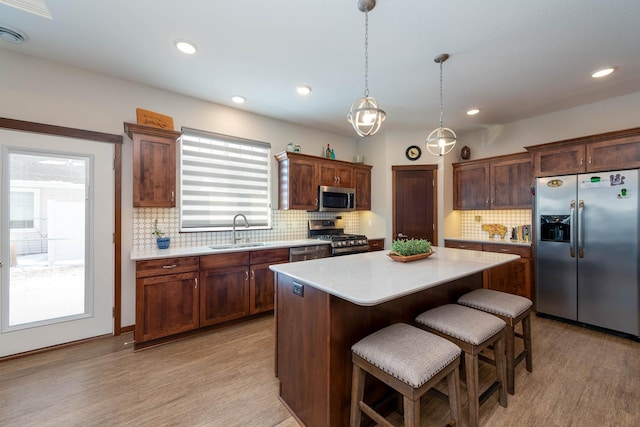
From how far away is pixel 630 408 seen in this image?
1828 mm

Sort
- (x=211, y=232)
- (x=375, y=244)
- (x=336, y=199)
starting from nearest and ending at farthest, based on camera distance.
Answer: (x=211, y=232)
(x=336, y=199)
(x=375, y=244)

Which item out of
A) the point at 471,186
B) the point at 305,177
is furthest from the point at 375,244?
the point at 471,186

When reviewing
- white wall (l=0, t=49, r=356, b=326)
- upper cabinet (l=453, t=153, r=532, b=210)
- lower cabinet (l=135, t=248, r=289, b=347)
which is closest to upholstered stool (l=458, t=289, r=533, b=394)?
lower cabinet (l=135, t=248, r=289, b=347)

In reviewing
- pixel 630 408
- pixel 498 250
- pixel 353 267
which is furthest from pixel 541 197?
pixel 353 267

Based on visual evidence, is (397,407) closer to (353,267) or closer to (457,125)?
(353,267)

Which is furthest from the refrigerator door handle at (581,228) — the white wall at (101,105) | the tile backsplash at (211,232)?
the white wall at (101,105)

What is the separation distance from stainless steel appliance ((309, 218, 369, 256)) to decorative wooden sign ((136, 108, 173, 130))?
A: 252cm

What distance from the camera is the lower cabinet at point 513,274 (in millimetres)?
3693

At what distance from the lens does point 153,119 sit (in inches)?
120

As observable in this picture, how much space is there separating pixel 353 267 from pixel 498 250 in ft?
10.0

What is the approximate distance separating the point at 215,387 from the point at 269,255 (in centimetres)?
159

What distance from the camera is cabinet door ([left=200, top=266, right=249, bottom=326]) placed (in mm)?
2957

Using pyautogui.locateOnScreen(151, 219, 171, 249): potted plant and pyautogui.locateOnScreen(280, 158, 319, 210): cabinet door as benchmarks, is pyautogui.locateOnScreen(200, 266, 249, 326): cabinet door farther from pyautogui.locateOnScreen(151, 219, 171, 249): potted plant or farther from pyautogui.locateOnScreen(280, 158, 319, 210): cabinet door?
pyautogui.locateOnScreen(280, 158, 319, 210): cabinet door

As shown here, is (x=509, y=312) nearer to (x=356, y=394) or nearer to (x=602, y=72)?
(x=356, y=394)
